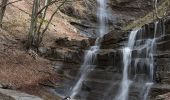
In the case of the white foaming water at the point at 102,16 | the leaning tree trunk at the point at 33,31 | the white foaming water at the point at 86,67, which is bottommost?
the white foaming water at the point at 86,67

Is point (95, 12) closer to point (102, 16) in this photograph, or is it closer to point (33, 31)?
point (102, 16)

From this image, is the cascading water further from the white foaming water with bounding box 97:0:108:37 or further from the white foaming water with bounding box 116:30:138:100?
the white foaming water with bounding box 97:0:108:37

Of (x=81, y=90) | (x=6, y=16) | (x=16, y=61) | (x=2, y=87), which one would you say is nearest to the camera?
(x=2, y=87)

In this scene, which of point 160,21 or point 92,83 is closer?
point 92,83

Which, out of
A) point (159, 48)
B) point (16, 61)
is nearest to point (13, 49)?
point (16, 61)

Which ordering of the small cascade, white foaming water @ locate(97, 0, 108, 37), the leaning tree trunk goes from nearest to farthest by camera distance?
the small cascade < the leaning tree trunk < white foaming water @ locate(97, 0, 108, 37)

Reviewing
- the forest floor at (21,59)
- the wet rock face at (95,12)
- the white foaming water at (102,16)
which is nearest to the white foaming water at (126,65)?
the forest floor at (21,59)

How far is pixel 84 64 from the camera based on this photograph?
19219 millimetres

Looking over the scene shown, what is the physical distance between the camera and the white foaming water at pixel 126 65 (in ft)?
51.4

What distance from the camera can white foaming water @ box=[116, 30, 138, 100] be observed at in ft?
51.4

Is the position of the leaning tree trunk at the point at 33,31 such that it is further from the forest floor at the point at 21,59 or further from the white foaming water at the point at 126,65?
the white foaming water at the point at 126,65

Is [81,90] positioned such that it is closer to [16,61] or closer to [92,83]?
[92,83]

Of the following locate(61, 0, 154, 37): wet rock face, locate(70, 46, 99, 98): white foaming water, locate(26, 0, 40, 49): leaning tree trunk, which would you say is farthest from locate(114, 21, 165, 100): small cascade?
locate(61, 0, 154, 37): wet rock face

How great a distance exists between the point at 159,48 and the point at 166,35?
0.79 meters
